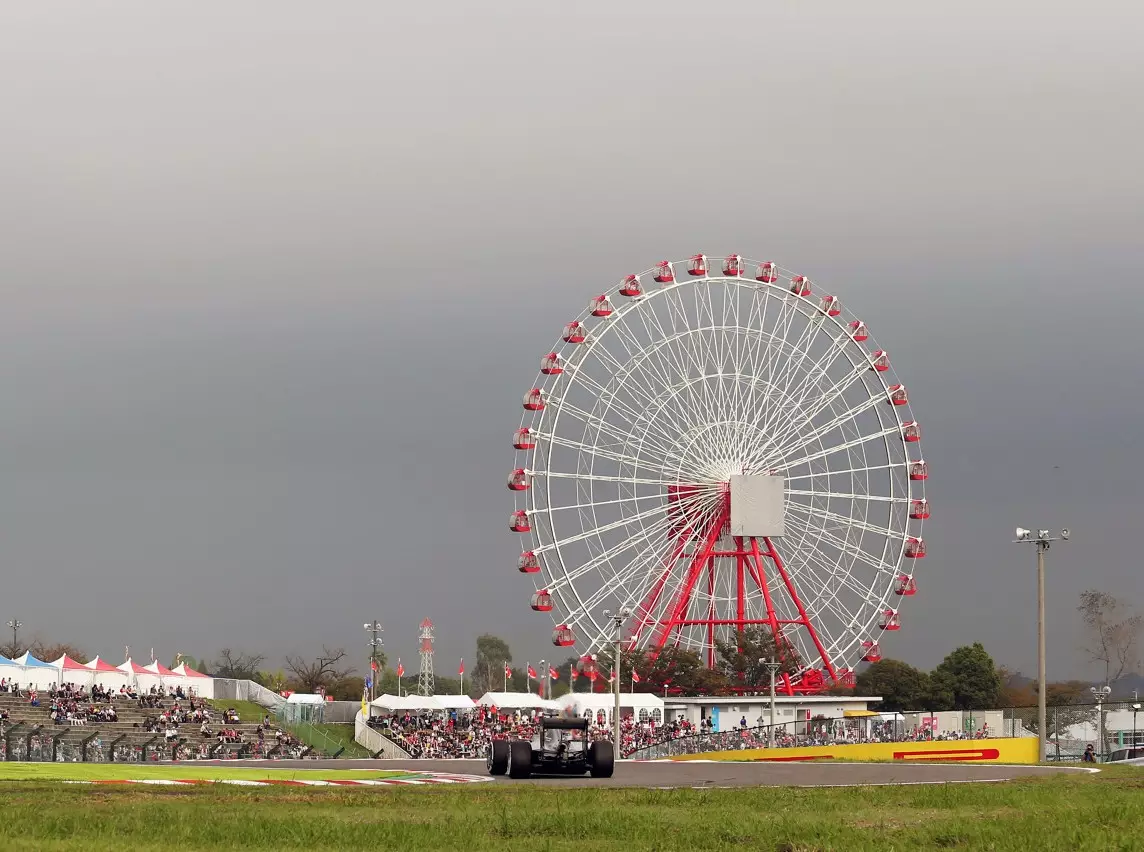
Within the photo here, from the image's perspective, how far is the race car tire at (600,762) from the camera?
125 ft

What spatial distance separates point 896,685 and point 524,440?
58.0m

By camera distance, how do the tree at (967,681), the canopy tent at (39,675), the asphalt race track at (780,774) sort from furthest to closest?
the tree at (967,681)
the canopy tent at (39,675)
the asphalt race track at (780,774)

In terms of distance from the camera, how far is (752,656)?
105500 mm

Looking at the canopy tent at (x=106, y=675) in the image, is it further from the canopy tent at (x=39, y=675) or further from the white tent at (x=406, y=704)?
the white tent at (x=406, y=704)

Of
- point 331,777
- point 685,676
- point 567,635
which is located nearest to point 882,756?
point 331,777

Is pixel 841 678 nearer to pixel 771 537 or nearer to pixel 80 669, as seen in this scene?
pixel 771 537

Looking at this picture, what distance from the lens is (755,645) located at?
106688mm

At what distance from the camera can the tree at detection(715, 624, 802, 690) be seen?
339 feet

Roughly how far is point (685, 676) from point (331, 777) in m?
68.5

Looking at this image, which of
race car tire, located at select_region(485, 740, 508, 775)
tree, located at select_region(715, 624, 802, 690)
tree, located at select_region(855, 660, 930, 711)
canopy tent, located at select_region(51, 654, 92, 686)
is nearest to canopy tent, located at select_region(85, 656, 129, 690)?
canopy tent, located at select_region(51, 654, 92, 686)

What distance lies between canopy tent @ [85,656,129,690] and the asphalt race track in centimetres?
4358

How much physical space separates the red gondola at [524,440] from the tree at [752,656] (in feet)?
79.3

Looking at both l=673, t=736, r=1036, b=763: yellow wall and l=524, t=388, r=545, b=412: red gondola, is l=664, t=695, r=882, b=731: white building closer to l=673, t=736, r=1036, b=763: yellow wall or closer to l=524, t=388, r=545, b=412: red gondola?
l=524, t=388, r=545, b=412: red gondola

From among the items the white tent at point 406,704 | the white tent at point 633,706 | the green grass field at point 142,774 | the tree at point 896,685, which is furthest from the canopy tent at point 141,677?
the tree at point 896,685
